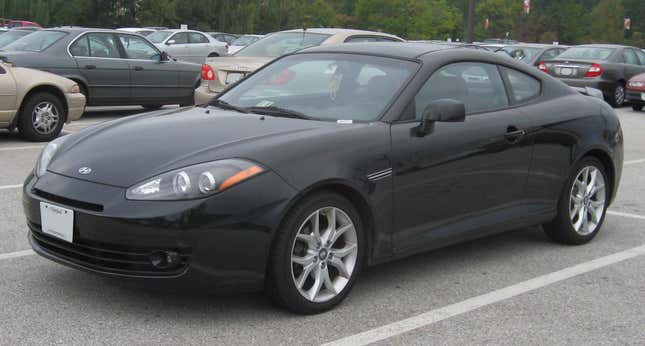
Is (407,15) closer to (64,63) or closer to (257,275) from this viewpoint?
(64,63)

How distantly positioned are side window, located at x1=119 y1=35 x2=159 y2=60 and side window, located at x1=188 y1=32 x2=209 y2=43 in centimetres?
1521

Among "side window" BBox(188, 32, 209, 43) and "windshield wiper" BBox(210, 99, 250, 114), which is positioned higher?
"side window" BBox(188, 32, 209, 43)

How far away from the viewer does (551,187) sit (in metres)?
5.93

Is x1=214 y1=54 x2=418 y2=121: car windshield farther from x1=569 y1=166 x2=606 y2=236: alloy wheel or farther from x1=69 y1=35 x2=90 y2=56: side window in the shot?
x1=69 y1=35 x2=90 y2=56: side window

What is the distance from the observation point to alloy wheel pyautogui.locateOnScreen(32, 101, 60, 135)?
10.8 m

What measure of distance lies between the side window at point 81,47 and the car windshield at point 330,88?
829cm

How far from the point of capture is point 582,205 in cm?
628

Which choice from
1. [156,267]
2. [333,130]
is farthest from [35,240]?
[333,130]

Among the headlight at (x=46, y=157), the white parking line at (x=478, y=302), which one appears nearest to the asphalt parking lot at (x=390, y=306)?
the white parking line at (x=478, y=302)

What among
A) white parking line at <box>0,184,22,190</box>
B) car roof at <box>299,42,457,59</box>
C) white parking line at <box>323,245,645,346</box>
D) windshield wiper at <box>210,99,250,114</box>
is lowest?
white parking line at <box>0,184,22,190</box>

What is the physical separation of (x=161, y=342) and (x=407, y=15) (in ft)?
309

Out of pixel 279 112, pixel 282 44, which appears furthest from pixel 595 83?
pixel 279 112

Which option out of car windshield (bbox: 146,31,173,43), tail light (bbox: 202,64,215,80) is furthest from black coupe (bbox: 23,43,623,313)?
car windshield (bbox: 146,31,173,43)

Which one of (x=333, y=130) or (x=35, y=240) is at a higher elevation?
(x=333, y=130)
